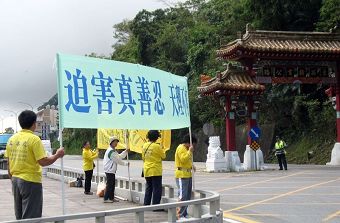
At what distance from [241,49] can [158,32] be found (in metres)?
30.3

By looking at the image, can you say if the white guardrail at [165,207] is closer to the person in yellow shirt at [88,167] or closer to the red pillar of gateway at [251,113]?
the person in yellow shirt at [88,167]

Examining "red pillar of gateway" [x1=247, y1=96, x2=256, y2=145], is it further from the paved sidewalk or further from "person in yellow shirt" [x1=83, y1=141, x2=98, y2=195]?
"person in yellow shirt" [x1=83, y1=141, x2=98, y2=195]

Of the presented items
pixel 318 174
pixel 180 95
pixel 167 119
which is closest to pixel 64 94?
pixel 167 119

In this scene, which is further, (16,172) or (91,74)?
(91,74)

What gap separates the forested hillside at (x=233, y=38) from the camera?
33875 mm

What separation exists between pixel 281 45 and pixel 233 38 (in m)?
13.6

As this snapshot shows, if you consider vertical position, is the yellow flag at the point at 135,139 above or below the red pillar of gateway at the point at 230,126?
below

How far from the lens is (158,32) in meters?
55.4

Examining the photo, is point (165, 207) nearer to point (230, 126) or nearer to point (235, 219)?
point (235, 219)

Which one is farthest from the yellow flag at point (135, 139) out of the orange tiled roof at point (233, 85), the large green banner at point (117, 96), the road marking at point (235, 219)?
the orange tiled roof at point (233, 85)

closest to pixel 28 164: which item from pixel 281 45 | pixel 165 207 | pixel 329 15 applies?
pixel 165 207

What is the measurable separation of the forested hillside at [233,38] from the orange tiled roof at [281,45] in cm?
485

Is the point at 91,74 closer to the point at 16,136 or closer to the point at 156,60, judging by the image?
the point at 16,136

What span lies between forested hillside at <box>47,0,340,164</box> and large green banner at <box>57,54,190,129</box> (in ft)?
74.9
